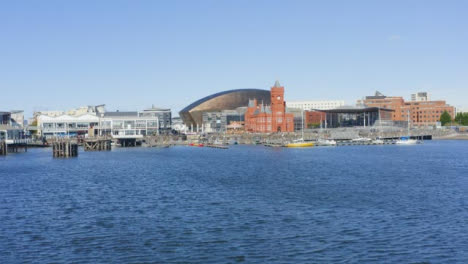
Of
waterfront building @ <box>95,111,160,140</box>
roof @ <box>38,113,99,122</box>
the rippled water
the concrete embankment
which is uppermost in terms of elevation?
roof @ <box>38,113,99,122</box>

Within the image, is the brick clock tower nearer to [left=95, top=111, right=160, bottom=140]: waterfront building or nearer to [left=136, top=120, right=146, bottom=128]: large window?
[left=95, top=111, right=160, bottom=140]: waterfront building

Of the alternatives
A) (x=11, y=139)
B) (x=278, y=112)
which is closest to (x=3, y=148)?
(x=11, y=139)

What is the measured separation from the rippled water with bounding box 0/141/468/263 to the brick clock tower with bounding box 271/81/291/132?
114336mm

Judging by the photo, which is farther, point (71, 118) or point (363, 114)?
point (363, 114)

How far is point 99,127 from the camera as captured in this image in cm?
15225

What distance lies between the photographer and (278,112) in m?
171

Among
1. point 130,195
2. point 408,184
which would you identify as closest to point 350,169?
point 408,184

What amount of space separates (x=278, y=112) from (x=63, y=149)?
8775cm

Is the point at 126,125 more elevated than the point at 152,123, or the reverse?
the point at 152,123

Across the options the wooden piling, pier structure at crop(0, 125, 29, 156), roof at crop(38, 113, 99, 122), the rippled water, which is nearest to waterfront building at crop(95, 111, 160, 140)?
roof at crop(38, 113, 99, 122)

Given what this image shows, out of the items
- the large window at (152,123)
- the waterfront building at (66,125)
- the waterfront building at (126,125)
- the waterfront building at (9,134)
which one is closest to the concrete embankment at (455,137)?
the large window at (152,123)

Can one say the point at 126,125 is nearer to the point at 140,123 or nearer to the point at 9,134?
the point at 140,123

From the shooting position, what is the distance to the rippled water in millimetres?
→ 24359

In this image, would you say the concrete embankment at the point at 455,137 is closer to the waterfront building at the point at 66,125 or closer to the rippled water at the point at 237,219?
the waterfront building at the point at 66,125
